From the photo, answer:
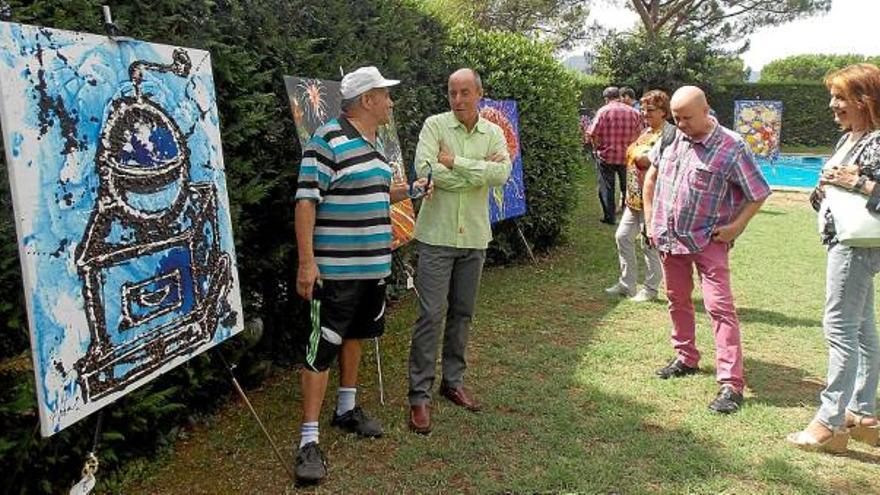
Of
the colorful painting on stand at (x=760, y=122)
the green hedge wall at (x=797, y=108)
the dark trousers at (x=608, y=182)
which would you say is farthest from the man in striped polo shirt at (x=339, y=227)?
the green hedge wall at (x=797, y=108)

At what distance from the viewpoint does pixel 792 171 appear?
18703mm

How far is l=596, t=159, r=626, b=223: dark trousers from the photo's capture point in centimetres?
988

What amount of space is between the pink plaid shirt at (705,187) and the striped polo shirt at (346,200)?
1.84m

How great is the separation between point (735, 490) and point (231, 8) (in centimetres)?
337

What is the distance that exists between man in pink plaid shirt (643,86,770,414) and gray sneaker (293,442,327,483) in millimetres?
2224

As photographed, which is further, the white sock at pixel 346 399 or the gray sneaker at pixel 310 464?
the white sock at pixel 346 399

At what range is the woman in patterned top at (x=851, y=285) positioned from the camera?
3.19 meters

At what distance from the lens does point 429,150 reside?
11.9ft

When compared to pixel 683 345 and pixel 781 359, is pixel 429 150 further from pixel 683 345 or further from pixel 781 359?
pixel 781 359

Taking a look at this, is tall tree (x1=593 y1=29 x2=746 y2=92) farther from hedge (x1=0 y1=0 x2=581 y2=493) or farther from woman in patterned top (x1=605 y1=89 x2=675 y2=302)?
hedge (x1=0 y1=0 x2=581 y2=493)

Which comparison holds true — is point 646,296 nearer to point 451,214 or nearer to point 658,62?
point 451,214

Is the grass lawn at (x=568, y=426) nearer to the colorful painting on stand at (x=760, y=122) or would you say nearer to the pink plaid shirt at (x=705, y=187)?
the pink plaid shirt at (x=705, y=187)

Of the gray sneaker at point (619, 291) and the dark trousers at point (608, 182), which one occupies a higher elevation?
the dark trousers at point (608, 182)

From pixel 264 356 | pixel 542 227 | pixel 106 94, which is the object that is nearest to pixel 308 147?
pixel 106 94
